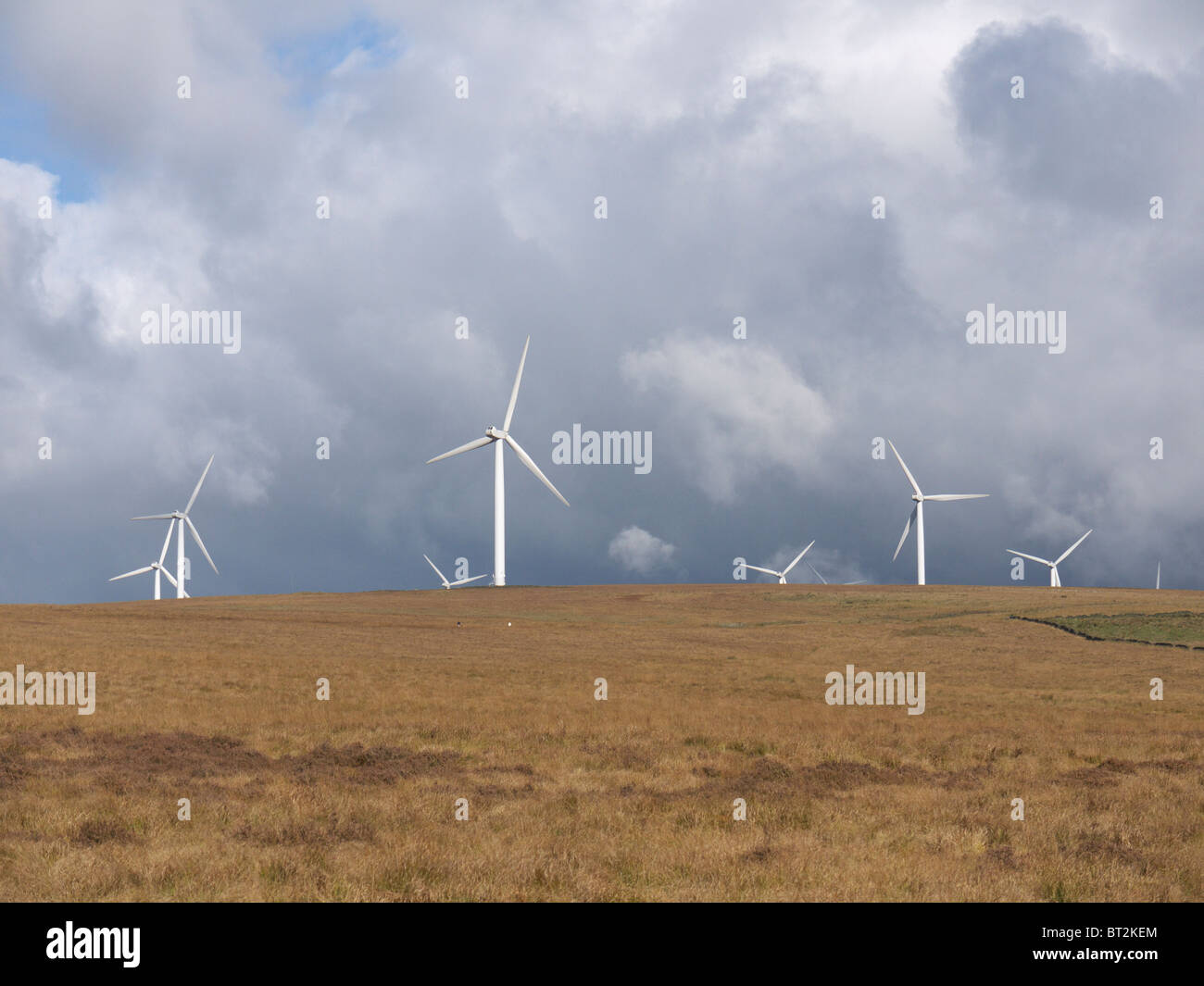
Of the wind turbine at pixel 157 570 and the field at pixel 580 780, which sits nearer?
the field at pixel 580 780

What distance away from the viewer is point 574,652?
5075 centimetres

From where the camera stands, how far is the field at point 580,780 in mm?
11773

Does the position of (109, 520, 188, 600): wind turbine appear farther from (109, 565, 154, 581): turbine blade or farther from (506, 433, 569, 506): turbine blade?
(506, 433, 569, 506): turbine blade

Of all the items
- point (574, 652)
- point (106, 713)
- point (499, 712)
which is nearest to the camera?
point (106, 713)

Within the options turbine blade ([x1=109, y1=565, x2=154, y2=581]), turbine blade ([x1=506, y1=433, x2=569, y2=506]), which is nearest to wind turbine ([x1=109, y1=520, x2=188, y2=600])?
turbine blade ([x1=109, y1=565, x2=154, y2=581])

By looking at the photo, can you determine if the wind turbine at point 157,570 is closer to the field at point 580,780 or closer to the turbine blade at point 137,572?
the turbine blade at point 137,572

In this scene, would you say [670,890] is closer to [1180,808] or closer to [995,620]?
[1180,808]

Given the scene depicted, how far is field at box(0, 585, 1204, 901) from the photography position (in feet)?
38.6

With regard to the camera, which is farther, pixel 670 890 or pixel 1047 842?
pixel 1047 842

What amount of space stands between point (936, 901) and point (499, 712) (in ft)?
60.6

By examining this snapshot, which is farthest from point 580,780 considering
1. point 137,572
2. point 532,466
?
point 137,572

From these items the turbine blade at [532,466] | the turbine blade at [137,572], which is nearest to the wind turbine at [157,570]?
the turbine blade at [137,572]

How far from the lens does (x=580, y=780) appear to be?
61.8ft
